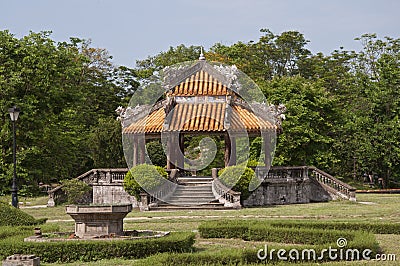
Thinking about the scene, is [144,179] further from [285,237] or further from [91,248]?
[91,248]

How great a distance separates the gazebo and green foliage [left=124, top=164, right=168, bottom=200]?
8.86ft

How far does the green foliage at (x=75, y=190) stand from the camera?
3603 cm

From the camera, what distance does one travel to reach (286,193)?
3556 cm

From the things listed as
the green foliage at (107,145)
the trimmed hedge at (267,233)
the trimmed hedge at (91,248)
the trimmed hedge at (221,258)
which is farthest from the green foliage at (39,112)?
the trimmed hedge at (221,258)

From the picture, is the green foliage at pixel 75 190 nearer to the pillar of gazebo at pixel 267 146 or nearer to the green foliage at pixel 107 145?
the pillar of gazebo at pixel 267 146

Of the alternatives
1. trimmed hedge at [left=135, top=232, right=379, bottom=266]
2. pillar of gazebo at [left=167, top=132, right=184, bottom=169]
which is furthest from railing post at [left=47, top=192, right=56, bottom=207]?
trimmed hedge at [left=135, top=232, right=379, bottom=266]

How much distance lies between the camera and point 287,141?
151ft

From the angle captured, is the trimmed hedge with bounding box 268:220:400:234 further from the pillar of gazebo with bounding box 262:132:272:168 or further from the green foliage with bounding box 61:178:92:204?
the green foliage with bounding box 61:178:92:204

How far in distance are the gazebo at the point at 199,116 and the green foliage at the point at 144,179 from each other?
8.86ft

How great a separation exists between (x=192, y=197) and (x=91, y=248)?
682 inches

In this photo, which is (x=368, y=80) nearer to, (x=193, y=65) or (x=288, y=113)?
(x=288, y=113)

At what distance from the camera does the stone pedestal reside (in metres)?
17.1

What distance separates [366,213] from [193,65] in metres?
15.5

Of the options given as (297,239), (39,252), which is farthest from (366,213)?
(39,252)
